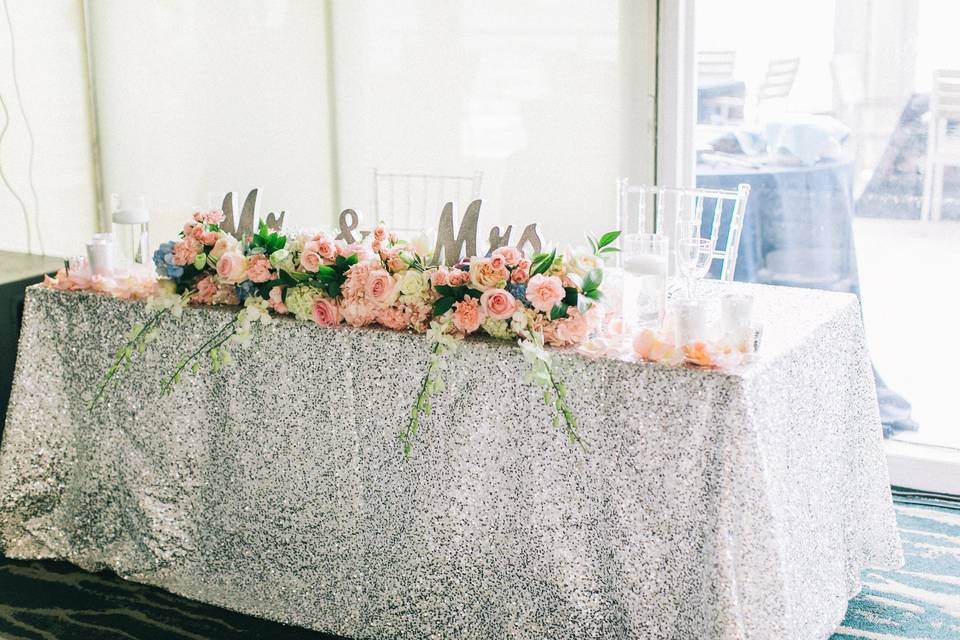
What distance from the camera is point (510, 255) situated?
2.12 m

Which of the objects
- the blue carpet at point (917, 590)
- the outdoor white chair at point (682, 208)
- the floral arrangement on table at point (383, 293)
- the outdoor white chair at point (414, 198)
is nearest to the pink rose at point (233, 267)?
the floral arrangement on table at point (383, 293)

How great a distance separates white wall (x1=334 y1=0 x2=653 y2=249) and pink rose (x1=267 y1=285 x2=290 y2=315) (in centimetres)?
140

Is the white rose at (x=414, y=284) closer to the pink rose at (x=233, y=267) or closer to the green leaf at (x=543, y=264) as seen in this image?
the green leaf at (x=543, y=264)

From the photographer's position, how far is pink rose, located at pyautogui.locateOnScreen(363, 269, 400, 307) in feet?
7.23

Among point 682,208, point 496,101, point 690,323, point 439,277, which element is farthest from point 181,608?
point 496,101

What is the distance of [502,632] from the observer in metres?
2.24

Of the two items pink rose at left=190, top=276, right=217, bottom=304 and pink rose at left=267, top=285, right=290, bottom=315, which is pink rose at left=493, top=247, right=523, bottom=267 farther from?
pink rose at left=190, top=276, right=217, bottom=304

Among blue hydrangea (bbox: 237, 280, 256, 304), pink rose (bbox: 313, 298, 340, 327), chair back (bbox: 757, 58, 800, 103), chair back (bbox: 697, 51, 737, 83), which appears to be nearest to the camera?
pink rose (bbox: 313, 298, 340, 327)

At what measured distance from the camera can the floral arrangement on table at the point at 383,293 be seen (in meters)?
2.08

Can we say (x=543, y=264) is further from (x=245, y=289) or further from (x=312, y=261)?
(x=245, y=289)

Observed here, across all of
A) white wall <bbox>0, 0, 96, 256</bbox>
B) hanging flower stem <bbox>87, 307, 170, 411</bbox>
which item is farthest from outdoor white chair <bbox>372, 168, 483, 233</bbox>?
hanging flower stem <bbox>87, 307, 170, 411</bbox>

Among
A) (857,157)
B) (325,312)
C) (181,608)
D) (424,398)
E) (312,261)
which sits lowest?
(181,608)

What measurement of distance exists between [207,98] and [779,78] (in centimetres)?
Answer: 221

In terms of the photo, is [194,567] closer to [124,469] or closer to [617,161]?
[124,469]
